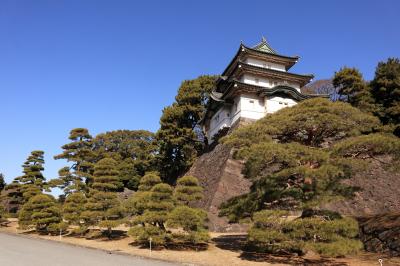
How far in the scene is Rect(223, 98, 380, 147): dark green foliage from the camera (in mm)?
10164

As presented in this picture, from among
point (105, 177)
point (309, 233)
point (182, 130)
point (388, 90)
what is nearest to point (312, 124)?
point (309, 233)

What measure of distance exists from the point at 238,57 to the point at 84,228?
17.8 metres

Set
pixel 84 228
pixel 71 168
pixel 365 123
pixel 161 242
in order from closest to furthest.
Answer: pixel 365 123 < pixel 161 242 < pixel 84 228 < pixel 71 168

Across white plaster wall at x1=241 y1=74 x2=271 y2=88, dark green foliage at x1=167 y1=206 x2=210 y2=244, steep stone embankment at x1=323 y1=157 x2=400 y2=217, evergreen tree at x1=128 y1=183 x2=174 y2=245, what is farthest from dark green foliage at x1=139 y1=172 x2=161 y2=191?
white plaster wall at x1=241 y1=74 x2=271 y2=88

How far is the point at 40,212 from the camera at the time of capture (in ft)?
66.7

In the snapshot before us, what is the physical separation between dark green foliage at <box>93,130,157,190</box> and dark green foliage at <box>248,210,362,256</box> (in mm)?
25615

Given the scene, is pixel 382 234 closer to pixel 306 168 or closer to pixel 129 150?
pixel 306 168

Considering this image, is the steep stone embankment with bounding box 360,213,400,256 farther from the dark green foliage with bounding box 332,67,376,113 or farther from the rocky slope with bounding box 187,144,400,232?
the dark green foliage with bounding box 332,67,376,113

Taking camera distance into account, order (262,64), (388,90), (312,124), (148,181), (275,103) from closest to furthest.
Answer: (312,124) < (148,181) < (388,90) < (275,103) < (262,64)

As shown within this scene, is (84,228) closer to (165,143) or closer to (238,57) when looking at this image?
(165,143)

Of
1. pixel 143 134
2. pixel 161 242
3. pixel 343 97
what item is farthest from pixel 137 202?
pixel 143 134

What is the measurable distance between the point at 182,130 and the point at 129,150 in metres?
13.2

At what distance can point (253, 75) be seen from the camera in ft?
84.0

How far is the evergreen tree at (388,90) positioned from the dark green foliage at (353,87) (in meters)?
0.67
